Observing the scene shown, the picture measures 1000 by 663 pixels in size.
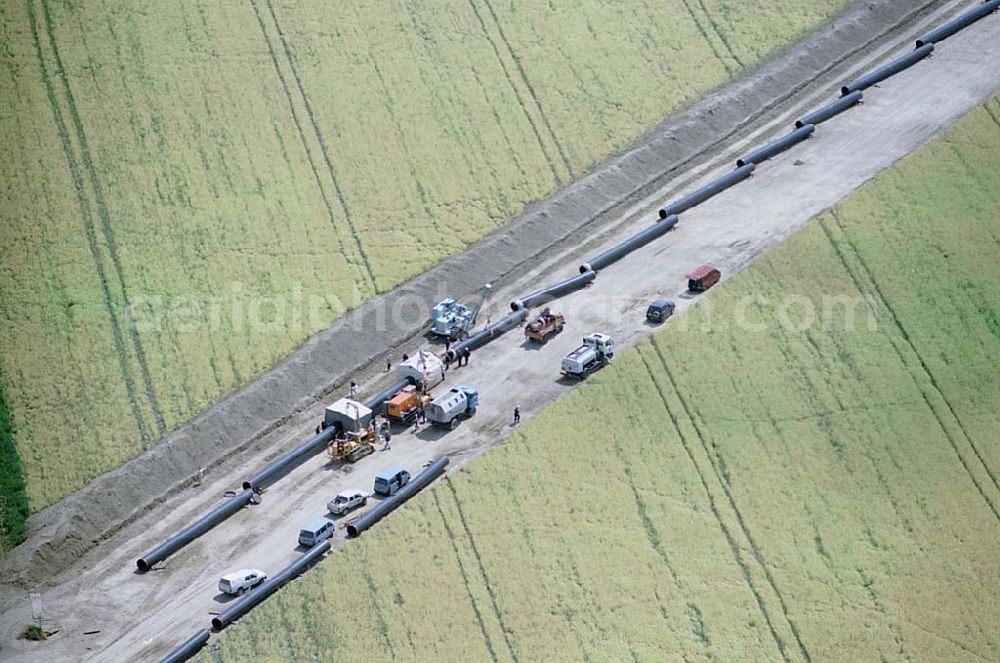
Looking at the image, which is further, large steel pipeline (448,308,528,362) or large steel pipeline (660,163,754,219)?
large steel pipeline (660,163,754,219)

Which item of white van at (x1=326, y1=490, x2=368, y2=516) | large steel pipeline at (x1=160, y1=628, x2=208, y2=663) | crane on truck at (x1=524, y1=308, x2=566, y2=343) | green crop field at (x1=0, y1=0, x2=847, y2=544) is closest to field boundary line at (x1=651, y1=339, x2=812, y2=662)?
crane on truck at (x1=524, y1=308, x2=566, y2=343)

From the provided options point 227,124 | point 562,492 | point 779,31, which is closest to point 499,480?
point 562,492

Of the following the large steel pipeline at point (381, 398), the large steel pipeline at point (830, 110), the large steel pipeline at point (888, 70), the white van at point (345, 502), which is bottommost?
the white van at point (345, 502)

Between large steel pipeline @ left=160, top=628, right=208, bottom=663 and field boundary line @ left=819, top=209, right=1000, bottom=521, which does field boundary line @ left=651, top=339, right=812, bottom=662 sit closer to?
field boundary line @ left=819, top=209, right=1000, bottom=521

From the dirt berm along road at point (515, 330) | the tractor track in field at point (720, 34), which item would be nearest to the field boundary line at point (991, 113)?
the dirt berm along road at point (515, 330)

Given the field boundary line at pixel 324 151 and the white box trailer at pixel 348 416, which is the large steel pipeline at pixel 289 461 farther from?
the field boundary line at pixel 324 151
